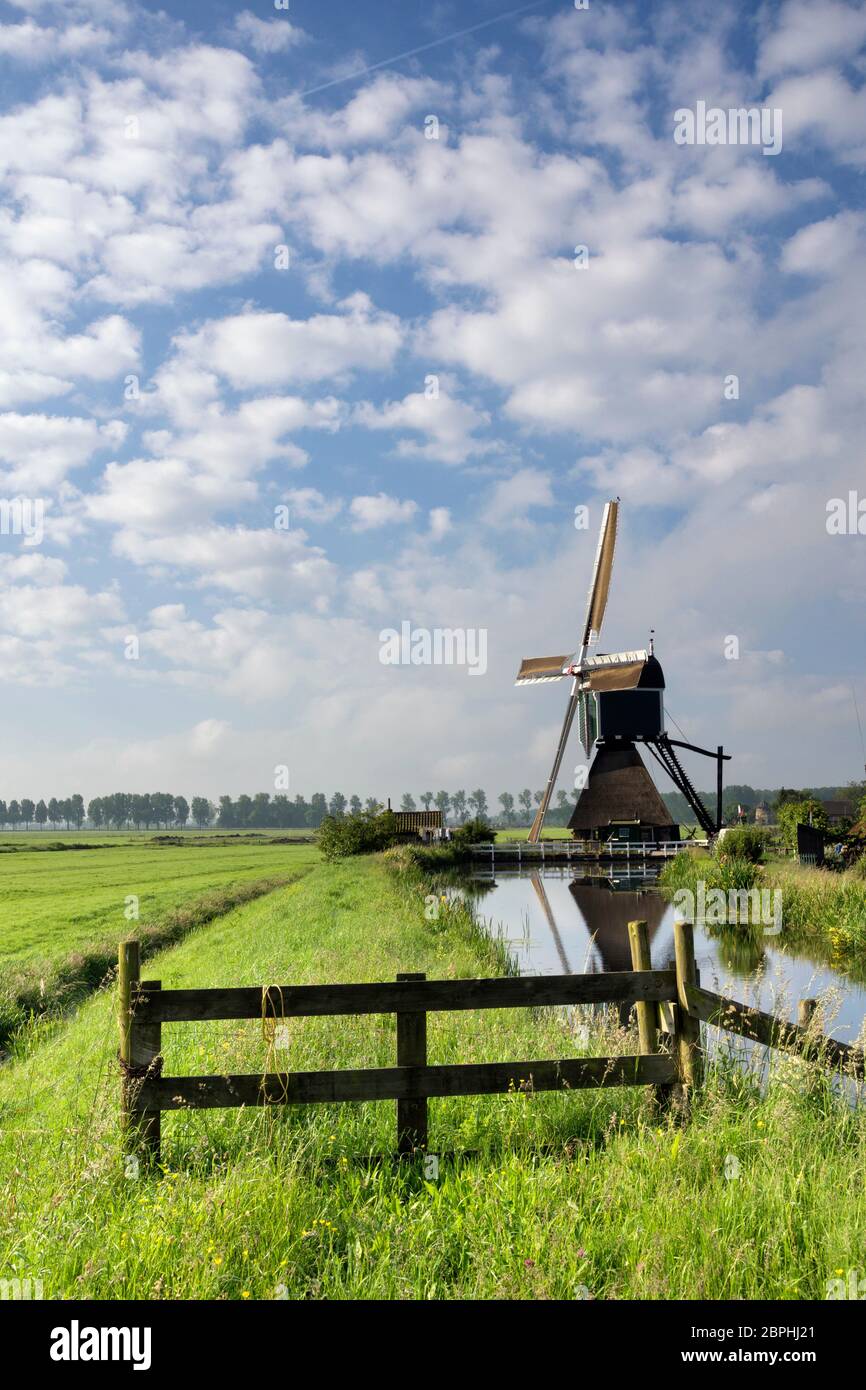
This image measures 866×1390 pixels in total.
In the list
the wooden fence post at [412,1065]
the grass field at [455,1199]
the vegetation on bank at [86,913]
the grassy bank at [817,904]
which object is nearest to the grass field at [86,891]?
the vegetation on bank at [86,913]

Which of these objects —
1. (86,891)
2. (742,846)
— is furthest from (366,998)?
(742,846)

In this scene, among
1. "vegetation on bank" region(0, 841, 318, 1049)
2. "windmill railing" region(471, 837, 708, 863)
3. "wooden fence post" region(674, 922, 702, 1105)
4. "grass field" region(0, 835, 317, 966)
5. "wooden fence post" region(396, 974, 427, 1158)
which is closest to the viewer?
"wooden fence post" region(396, 974, 427, 1158)

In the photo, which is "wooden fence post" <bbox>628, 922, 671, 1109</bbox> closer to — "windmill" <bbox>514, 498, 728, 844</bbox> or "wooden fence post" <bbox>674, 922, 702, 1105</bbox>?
"wooden fence post" <bbox>674, 922, 702, 1105</bbox>

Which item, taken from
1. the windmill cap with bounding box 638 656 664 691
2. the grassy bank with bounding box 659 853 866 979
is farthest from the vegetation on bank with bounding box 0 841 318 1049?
the windmill cap with bounding box 638 656 664 691

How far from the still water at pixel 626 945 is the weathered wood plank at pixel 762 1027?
0.88 ft

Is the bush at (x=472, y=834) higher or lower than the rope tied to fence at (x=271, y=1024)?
lower

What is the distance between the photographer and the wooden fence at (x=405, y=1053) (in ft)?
19.9

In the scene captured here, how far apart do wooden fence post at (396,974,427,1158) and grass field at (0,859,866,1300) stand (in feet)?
0.83

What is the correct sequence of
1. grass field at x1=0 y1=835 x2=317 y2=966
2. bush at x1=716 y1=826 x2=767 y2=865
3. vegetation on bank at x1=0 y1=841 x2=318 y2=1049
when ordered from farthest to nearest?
bush at x1=716 y1=826 x2=767 y2=865
grass field at x1=0 y1=835 x2=317 y2=966
vegetation on bank at x1=0 y1=841 x2=318 y2=1049

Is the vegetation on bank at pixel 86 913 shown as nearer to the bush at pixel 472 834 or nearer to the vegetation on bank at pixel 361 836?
the vegetation on bank at pixel 361 836

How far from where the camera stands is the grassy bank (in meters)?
22.6

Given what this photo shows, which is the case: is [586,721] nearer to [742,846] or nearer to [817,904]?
[742,846]
